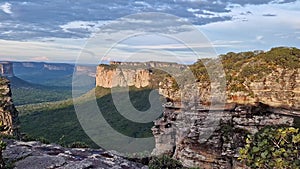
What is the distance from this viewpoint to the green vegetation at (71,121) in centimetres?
6731

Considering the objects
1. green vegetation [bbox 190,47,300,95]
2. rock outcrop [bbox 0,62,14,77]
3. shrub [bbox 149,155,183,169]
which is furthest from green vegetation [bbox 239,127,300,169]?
rock outcrop [bbox 0,62,14,77]

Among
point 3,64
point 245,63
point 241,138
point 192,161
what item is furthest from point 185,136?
point 3,64

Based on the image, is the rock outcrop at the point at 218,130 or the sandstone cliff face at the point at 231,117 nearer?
the sandstone cliff face at the point at 231,117

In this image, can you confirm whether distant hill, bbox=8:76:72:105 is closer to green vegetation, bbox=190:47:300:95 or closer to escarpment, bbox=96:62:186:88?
escarpment, bbox=96:62:186:88

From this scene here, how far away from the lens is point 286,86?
75.3ft

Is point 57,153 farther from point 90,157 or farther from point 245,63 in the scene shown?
point 245,63

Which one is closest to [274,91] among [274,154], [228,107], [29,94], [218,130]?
[228,107]

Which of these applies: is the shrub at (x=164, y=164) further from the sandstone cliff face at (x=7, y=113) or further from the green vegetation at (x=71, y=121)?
the green vegetation at (x=71, y=121)

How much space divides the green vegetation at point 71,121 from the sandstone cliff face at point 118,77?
3.18 meters

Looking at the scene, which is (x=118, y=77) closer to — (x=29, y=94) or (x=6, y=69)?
(x=29, y=94)

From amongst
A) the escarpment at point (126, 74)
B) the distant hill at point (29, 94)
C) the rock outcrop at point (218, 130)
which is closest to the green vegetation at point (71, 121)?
the escarpment at point (126, 74)

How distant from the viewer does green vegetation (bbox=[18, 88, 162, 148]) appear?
67312 millimetres

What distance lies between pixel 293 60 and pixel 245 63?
3739 millimetres

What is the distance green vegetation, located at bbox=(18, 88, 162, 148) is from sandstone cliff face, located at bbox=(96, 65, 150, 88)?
3.18m
